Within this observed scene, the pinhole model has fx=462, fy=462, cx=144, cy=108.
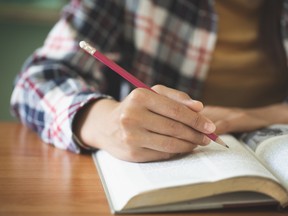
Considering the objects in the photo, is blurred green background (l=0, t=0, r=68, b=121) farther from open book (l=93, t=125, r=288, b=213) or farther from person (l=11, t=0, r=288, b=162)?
open book (l=93, t=125, r=288, b=213)

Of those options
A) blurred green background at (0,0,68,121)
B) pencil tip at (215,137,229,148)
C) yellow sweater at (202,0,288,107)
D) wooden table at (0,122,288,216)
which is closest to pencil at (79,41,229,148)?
pencil tip at (215,137,229,148)

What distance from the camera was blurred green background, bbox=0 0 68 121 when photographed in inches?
71.4

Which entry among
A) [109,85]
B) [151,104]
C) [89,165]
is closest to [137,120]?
[151,104]

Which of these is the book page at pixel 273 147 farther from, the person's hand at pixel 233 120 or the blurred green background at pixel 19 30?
the blurred green background at pixel 19 30

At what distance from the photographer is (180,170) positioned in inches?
22.0

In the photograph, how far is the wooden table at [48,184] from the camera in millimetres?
535

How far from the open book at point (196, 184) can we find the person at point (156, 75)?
0.04m

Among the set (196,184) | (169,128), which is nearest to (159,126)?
(169,128)

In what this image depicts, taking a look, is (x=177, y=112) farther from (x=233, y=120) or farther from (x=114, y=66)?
(x=233, y=120)

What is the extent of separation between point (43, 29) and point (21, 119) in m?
1.04

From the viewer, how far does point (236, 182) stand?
0.52 meters

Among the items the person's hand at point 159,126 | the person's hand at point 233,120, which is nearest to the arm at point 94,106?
the person's hand at point 159,126

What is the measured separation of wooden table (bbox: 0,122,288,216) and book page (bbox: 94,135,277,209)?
0.03m

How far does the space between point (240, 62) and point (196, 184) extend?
66 cm
